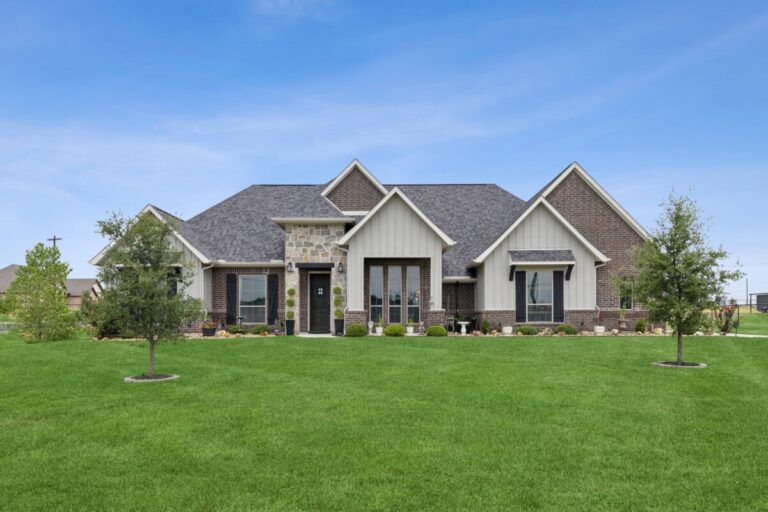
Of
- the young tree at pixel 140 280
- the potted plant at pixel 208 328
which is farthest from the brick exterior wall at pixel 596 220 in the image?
the young tree at pixel 140 280

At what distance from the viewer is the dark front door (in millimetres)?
27078

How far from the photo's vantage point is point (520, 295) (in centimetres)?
2650

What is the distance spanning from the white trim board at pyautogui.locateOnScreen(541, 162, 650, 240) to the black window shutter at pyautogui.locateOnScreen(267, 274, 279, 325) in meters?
14.3

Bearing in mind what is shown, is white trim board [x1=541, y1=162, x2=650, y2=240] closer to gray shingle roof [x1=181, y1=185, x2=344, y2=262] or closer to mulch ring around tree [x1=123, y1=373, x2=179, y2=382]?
gray shingle roof [x1=181, y1=185, x2=344, y2=262]

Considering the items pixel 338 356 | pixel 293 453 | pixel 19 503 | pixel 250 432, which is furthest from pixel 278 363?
pixel 19 503

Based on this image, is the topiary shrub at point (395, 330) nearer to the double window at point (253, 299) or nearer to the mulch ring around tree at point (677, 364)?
the double window at point (253, 299)

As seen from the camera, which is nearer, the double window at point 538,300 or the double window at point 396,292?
the double window at point 396,292

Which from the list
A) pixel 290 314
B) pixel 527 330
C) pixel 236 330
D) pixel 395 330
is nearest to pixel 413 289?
pixel 395 330

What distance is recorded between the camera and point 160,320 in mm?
14203

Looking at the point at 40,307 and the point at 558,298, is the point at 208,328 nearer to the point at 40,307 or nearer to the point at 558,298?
the point at 40,307

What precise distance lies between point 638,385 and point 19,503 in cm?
1150

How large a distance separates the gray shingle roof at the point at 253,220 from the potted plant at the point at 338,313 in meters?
3.47

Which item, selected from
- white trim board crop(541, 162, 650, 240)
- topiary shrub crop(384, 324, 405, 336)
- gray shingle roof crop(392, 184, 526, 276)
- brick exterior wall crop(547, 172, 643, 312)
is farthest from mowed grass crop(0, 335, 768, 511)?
white trim board crop(541, 162, 650, 240)

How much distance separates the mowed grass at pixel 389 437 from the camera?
20.4 ft
